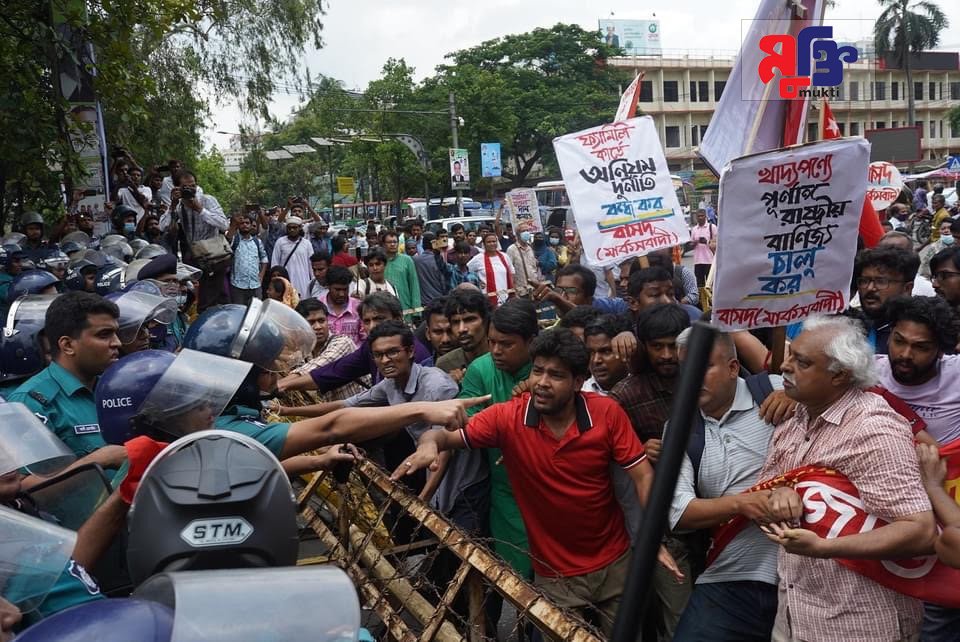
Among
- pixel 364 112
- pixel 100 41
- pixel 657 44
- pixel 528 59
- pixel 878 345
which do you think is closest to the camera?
pixel 878 345

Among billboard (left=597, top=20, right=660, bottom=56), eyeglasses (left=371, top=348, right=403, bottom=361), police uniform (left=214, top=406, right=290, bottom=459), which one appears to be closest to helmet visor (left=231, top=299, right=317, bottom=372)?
police uniform (left=214, top=406, right=290, bottom=459)

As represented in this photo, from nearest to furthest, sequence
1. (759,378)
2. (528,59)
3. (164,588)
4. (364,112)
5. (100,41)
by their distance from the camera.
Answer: (164,588), (759,378), (100,41), (364,112), (528,59)

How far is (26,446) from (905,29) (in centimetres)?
6373

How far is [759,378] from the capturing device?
3477 mm

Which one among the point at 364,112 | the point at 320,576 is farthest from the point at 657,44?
the point at 320,576

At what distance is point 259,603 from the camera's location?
1409 millimetres

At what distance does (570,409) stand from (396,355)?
1217 mm

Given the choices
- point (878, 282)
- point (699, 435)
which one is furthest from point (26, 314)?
point (878, 282)

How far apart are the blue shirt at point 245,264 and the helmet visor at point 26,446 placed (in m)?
9.39

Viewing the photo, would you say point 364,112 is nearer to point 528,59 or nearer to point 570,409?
point 528,59

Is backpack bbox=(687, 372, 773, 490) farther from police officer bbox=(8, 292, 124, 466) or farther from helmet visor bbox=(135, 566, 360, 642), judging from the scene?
police officer bbox=(8, 292, 124, 466)

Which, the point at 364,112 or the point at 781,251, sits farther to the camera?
the point at 364,112

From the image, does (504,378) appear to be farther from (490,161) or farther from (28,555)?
(490,161)

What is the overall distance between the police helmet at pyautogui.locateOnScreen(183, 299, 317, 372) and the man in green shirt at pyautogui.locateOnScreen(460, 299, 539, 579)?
0.89 meters
